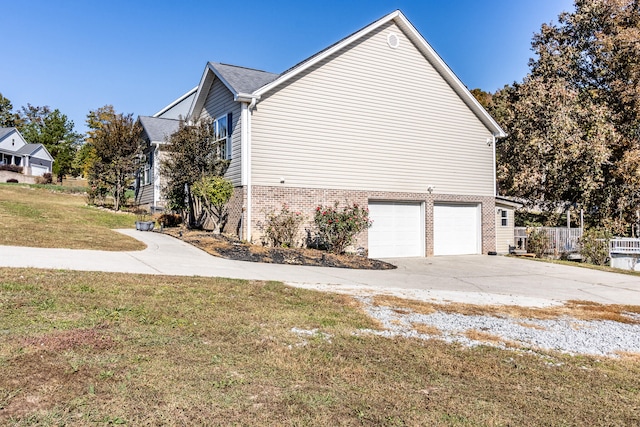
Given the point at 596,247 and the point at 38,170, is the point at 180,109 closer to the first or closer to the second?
the point at 596,247

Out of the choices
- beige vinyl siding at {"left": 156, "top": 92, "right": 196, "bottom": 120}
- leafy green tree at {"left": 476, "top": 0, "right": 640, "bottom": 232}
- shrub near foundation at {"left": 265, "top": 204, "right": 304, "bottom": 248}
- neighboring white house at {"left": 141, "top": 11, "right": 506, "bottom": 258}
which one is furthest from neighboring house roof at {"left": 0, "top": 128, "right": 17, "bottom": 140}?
leafy green tree at {"left": 476, "top": 0, "right": 640, "bottom": 232}

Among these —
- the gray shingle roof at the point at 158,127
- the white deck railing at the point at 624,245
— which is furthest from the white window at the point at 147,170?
the white deck railing at the point at 624,245

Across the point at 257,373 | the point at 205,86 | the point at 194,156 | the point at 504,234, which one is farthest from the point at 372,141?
the point at 257,373

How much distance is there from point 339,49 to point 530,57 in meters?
16.2

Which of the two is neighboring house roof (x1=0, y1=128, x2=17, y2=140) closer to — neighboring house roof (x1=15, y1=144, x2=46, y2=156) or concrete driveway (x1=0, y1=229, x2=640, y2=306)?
neighboring house roof (x1=15, y1=144, x2=46, y2=156)

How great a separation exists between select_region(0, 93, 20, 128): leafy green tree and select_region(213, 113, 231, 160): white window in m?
61.2

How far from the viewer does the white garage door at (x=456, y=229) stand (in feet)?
61.9

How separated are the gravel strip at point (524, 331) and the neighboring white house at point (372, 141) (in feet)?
29.7

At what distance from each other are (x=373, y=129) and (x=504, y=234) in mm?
8284

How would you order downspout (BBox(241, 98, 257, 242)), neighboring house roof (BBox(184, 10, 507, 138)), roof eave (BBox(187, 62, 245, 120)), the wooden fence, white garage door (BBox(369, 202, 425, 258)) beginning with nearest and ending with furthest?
downspout (BBox(241, 98, 257, 242)), neighboring house roof (BBox(184, 10, 507, 138)), roof eave (BBox(187, 62, 245, 120)), white garage door (BBox(369, 202, 425, 258)), the wooden fence

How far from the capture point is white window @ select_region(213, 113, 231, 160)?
665 inches

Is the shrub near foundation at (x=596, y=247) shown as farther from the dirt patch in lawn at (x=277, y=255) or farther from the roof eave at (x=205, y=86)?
the roof eave at (x=205, y=86)

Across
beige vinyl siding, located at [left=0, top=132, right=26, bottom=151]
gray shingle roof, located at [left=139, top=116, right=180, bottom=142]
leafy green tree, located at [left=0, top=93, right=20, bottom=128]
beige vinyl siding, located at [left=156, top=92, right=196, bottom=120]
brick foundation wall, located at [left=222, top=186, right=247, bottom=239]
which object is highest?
leafy green tree, located at [left=0, top=93, right=20, bottom=128]

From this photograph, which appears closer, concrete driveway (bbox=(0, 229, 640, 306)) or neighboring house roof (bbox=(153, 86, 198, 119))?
concrete driveway (bbox=(0, 229, 640, 306))
